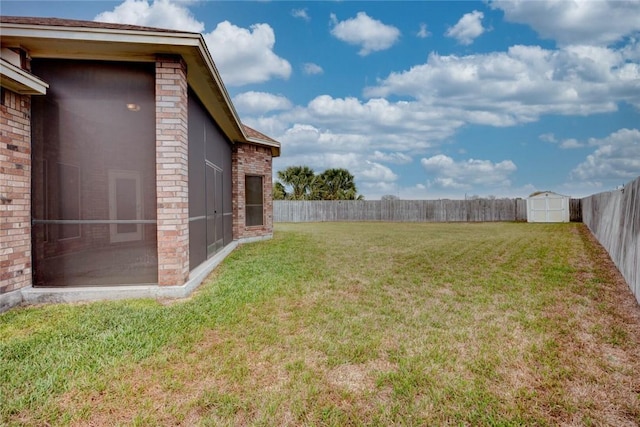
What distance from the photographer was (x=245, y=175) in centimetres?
1077

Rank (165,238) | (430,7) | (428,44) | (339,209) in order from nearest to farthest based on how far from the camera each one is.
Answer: (165,238), (430,7), (428,44), (339,209)

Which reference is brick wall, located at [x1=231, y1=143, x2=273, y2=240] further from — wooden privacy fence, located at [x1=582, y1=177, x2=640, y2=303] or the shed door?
the shed door

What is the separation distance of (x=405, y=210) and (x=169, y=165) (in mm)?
23367

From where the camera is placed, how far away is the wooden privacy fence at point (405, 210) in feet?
80.3

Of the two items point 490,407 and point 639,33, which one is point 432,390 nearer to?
point 490,407

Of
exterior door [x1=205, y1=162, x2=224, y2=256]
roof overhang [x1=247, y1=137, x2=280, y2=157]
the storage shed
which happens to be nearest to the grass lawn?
exterior door [x1=205, y1=162, x2=224, y2=256]

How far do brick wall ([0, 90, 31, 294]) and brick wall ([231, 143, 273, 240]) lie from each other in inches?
240

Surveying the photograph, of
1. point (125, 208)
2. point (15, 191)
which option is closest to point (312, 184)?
point (125, 208)

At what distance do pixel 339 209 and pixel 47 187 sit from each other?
23182 millimetres

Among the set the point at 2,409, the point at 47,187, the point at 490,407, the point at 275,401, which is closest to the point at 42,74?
the point at 47,187

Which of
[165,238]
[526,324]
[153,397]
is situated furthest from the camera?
[165,238]

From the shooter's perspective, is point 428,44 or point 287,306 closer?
point 287,306

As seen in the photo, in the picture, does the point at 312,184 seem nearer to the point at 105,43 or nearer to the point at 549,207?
the point at 549,207

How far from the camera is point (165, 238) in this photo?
15.0ft
